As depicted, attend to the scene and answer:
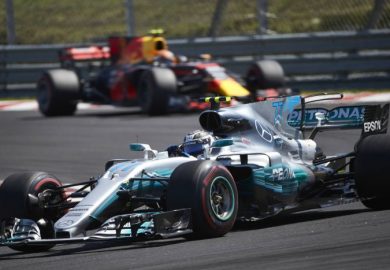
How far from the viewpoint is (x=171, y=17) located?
22.3 meters

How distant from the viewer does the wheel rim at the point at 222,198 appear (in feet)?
27.4

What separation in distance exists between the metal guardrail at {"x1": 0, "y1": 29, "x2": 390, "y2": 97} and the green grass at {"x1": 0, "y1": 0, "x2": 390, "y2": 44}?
18.0 inches

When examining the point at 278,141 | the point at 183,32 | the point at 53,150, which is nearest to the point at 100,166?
the point at 53,150

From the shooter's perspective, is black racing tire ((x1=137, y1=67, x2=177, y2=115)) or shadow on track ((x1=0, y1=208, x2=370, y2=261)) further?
black racing tire ((x1=137, y1=67, x2=177, y2=115))

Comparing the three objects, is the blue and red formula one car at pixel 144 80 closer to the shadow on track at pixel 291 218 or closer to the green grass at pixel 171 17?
the green grass at pixel 171 17

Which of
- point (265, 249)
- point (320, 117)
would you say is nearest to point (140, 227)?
point (265, 249)

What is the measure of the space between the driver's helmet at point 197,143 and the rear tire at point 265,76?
10.1 meters

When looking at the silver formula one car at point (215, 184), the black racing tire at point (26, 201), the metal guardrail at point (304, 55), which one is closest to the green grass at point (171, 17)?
the metal guardrail at point (304, 55)

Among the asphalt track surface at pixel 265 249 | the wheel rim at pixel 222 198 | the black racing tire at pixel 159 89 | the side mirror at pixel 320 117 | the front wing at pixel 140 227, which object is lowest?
the asphalt track surface at pixel 265 249

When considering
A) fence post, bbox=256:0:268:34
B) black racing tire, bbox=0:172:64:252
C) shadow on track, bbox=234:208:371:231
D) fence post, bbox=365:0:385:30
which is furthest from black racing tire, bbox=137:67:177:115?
black racing tire, bbox=0:172:64:252

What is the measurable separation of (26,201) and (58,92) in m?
11.7

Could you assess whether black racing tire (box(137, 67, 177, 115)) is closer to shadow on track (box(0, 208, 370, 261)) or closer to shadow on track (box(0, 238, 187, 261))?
shadow on track (box(0, 208, 370, 261))

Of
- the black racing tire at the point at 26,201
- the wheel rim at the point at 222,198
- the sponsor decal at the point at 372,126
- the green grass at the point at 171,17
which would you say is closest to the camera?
the wheel rim at the point at 222,198

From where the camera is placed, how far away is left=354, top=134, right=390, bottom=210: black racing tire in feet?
30.1
